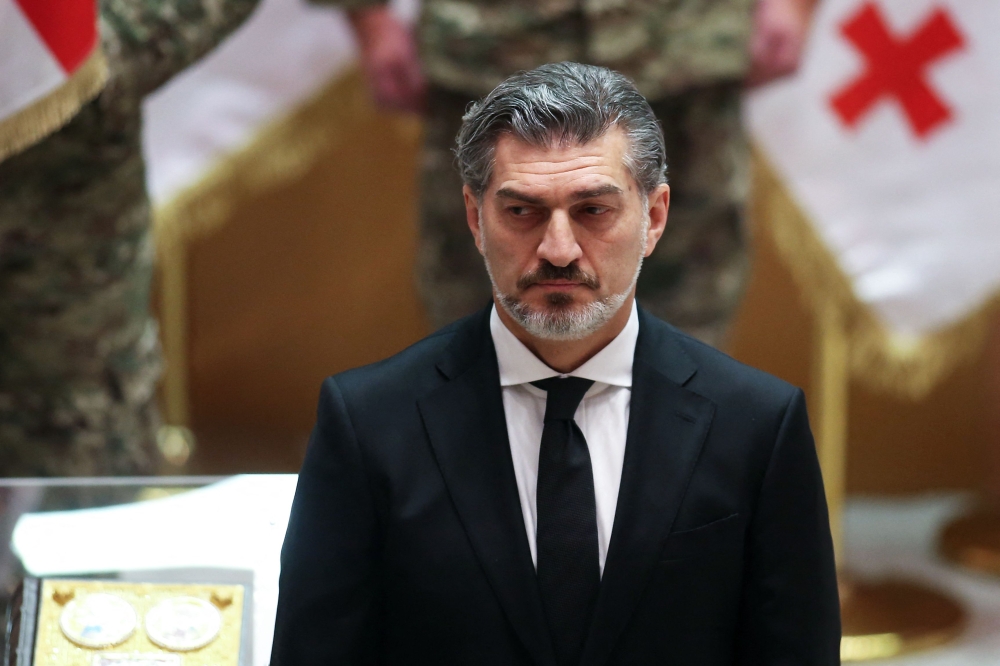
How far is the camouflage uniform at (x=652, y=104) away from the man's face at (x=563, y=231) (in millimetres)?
1066

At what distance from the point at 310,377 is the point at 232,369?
7.8 inches

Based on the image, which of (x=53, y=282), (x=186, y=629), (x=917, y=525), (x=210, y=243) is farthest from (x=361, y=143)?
(x=186, y=629)

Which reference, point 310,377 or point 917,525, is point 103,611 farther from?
point 917,525

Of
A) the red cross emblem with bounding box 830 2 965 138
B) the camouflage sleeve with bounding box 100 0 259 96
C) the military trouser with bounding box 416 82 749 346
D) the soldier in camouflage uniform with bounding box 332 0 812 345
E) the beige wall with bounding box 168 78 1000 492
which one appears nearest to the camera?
the camouflage sleeve with bounding box 100 0 259 96

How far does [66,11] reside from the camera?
5.59 ft

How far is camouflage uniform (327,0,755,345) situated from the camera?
216 cm

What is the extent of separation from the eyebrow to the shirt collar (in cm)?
15

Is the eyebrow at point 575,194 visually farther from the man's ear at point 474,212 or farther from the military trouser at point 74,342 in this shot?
the military trouser at point 74,342

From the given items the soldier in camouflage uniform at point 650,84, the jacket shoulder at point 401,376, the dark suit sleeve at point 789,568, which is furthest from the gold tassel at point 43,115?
the dark suit sleeve at point 789,568

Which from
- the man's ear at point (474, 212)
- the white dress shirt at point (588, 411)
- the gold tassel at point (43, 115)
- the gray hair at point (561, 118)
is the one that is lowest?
the white dress shirt at point (588, 411)

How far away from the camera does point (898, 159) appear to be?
8.30 ft

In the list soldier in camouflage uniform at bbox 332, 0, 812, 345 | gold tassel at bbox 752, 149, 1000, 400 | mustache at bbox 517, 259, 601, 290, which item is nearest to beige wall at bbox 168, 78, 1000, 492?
gold tassel at bbox 752, 149, 1000, 400

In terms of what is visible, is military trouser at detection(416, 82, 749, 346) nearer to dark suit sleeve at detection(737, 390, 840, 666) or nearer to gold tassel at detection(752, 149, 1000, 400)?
gold tassel at detection(752, 149, 1000, 400)

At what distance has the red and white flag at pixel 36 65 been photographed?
171 cm
